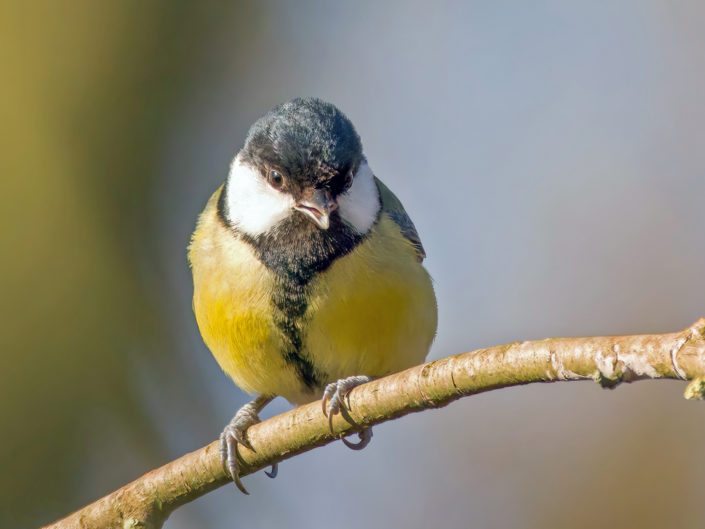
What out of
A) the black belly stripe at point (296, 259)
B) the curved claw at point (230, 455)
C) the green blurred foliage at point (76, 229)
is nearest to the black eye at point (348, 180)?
the black belly stripe at point (296, 259)

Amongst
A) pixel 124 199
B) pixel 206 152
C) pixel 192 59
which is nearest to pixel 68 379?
pixel 124 199

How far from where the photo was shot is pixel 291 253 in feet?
→ 9.70

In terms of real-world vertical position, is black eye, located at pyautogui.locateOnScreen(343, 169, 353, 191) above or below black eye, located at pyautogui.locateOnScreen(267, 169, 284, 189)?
below

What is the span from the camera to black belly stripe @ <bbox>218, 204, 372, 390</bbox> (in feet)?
9.61

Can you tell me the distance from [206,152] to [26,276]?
1.54 metres

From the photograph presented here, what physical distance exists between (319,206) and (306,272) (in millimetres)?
243

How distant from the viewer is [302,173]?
2.90m

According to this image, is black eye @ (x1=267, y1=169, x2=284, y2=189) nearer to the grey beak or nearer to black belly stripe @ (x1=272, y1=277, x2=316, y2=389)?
the grey beak

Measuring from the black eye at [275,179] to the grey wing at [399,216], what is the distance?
51 cm

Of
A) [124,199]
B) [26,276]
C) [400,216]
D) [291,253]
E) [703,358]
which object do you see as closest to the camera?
[703,358]

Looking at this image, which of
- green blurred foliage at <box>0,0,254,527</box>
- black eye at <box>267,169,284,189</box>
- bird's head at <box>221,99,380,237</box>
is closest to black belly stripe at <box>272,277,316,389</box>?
bird's head at <box>221,99,380,237</box>

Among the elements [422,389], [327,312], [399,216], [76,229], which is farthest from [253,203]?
[76,229]

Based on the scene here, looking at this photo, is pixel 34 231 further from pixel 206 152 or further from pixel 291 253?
pixel 291 253

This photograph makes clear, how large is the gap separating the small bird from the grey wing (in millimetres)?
187
